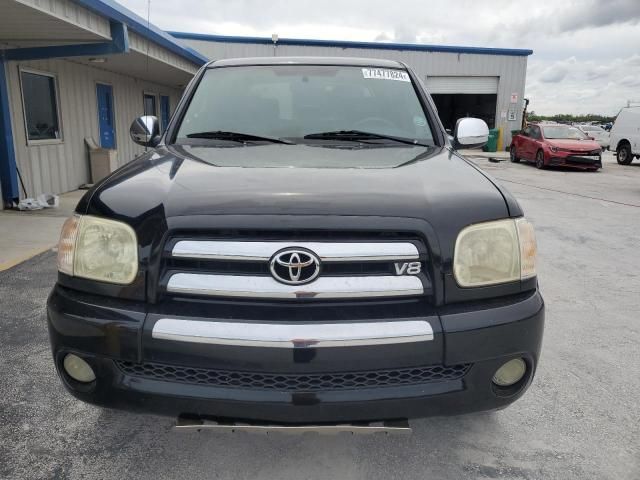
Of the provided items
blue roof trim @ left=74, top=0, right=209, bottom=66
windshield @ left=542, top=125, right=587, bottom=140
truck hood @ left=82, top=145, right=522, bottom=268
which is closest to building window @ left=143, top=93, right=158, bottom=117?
blue roof trim @ left=74, top=0, right=209, bottom=66

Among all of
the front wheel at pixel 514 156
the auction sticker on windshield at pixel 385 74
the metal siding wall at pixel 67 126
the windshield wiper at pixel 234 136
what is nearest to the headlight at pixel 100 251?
the windshield wiper at pixel 234 136

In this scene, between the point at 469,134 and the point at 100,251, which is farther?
the point at 469,134

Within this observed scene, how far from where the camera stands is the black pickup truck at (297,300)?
1682mm

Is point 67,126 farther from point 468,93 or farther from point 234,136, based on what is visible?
point 468,93

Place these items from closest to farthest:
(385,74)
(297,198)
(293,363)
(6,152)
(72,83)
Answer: (293,363), (297,198), (385,74), (6,152), (72,83)

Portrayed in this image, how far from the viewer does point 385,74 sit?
3.27m

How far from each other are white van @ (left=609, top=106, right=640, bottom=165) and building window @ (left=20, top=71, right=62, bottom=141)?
17.8m

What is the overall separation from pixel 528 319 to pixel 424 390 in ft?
1.49

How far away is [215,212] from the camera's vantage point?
5.71ft

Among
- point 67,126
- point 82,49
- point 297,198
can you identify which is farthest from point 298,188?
point 67,126

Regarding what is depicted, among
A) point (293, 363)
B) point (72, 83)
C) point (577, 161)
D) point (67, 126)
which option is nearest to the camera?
point (293, 363)

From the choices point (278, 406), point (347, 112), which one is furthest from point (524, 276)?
point (347, 112)

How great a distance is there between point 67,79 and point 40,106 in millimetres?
1070

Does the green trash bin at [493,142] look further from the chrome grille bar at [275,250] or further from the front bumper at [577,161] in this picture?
the chrome grille bar at [275,250]
